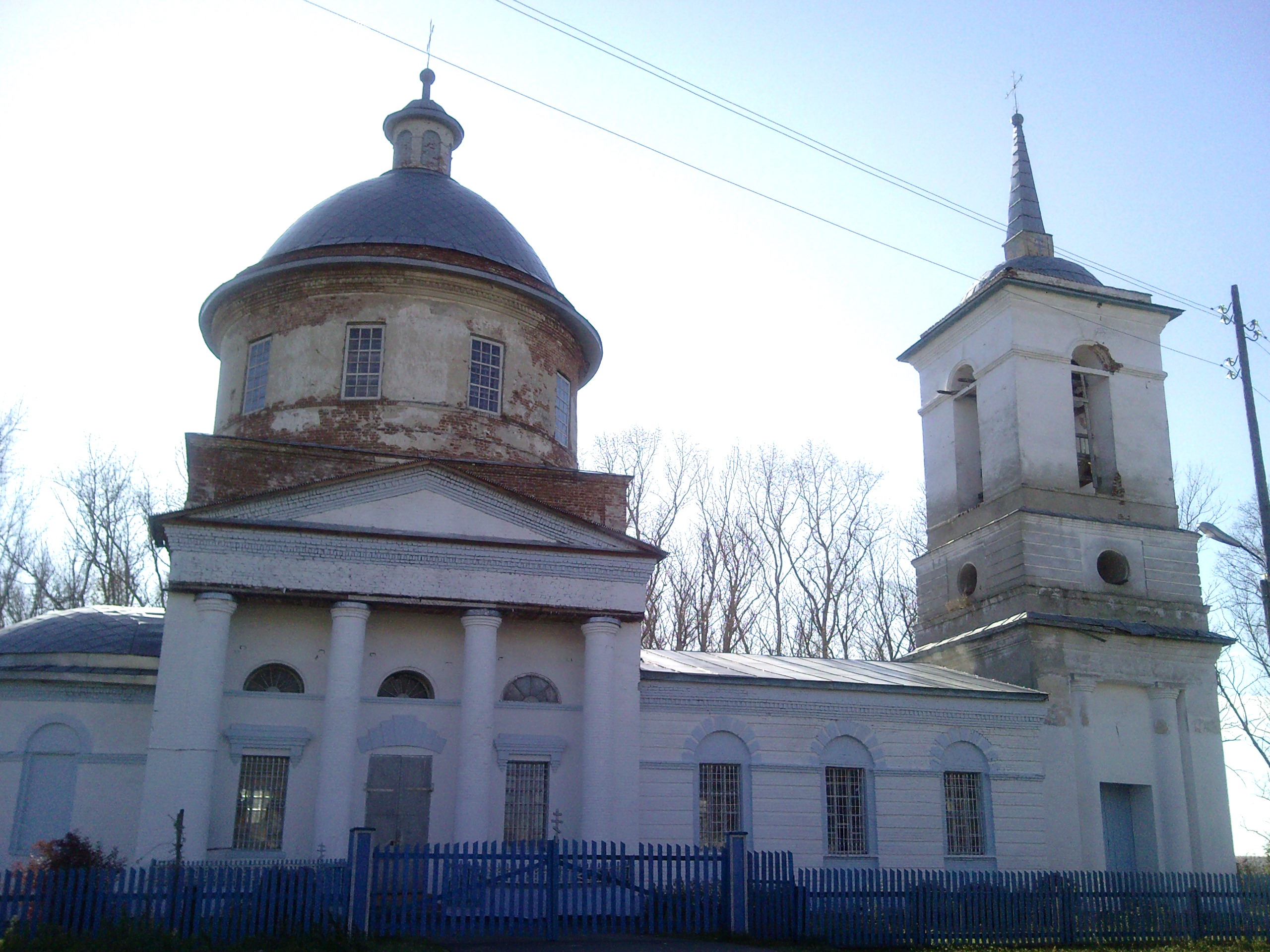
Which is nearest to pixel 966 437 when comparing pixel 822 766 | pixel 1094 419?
pixel 1094 419

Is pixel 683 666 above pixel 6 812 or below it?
above

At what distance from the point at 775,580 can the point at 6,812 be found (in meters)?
25.5

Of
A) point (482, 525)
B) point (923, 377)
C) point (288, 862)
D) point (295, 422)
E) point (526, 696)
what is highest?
point (923, 377)

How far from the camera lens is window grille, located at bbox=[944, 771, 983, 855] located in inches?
797

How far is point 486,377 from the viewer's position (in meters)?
21.1

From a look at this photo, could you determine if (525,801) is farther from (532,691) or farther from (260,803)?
(260,803)

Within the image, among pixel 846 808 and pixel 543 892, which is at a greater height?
pixel 846 808

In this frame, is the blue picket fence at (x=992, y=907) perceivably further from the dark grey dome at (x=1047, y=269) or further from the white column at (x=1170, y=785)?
the dark grey dome at (x=1047, y=269)

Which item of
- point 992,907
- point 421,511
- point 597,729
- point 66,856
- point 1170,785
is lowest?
point 992,907

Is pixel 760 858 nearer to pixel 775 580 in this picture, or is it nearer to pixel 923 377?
pixel 923 377

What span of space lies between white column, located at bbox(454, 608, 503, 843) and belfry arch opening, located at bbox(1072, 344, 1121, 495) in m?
12.9

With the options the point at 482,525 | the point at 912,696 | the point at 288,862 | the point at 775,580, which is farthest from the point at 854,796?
the point at 775,580

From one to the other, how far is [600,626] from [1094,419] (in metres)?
12.6

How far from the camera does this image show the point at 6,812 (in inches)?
660
